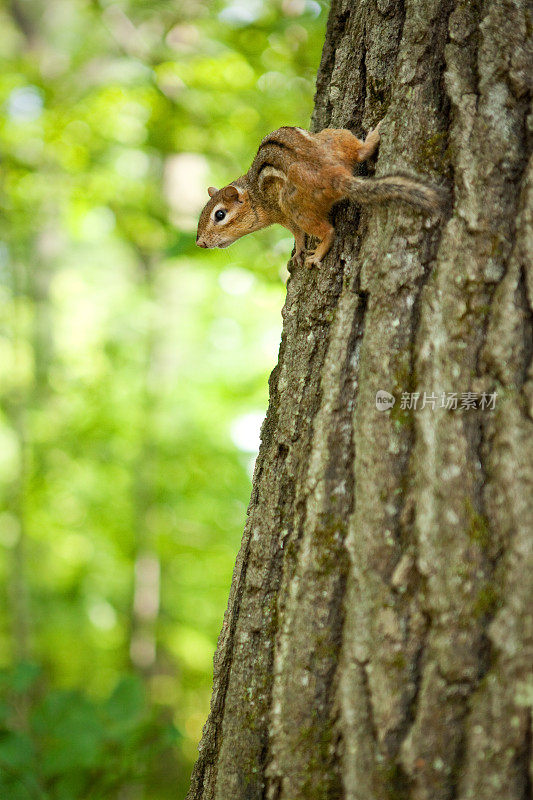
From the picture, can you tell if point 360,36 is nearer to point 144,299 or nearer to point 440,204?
point 440,204

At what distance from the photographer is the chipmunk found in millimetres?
1044

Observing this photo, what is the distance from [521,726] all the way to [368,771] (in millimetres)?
235

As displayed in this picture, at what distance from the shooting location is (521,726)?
0.74 meters

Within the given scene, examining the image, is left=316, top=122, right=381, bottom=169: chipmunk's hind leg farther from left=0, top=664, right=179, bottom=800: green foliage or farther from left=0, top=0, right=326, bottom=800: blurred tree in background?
left=0, top=664, right=179, bottom=800: green foliage

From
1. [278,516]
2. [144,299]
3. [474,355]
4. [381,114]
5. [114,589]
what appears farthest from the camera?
[114,589]

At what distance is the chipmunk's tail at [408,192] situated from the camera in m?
1.01

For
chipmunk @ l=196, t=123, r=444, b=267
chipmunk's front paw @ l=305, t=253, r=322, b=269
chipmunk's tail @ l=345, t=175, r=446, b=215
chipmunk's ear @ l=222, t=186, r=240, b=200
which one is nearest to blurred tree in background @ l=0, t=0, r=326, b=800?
chipmunk's ear @ l=222, t=186, r=240, b=200

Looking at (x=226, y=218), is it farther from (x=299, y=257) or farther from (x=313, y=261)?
(x=313, y=261)

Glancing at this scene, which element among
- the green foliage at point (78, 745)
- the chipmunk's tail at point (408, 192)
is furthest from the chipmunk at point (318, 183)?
the green foliage at point (78, 745)

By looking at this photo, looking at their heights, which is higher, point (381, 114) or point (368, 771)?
point (381, 114)

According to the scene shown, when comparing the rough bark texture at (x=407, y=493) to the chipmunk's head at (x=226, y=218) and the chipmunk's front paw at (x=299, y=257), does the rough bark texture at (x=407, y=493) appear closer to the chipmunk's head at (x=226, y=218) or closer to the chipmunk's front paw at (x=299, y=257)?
the chipmunk's front paw at (x=299, y=257)

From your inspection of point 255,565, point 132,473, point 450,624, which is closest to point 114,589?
point 132,473

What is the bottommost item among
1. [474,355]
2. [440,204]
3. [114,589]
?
[114,589]

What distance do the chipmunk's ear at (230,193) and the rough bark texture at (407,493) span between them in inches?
32.8
